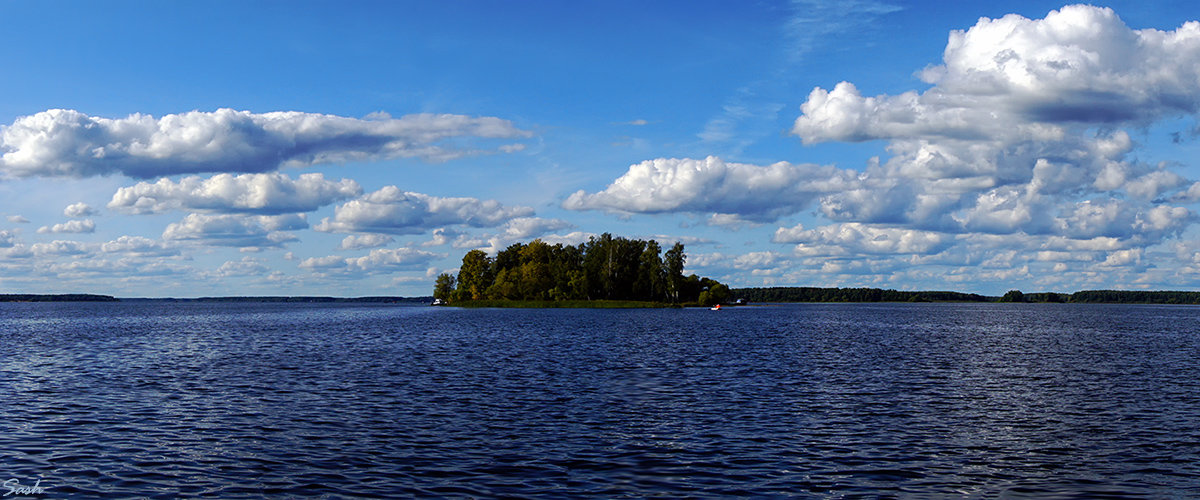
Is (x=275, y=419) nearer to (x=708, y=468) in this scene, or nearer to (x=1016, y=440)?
(x=708, y=468)

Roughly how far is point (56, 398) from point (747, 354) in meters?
48.8

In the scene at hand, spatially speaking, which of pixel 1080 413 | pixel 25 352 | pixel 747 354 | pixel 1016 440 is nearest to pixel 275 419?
pixel 1016 440

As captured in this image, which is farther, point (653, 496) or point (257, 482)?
point (257, 482)

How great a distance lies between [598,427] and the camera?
32375 millimetres

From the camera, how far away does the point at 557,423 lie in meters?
33.2

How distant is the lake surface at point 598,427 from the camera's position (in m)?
23.4

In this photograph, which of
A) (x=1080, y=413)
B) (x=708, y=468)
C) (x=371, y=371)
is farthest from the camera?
(x=371, y=371)
